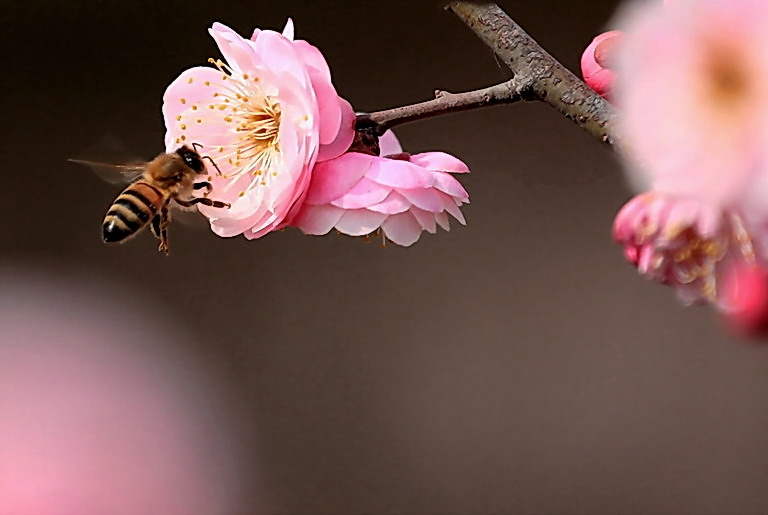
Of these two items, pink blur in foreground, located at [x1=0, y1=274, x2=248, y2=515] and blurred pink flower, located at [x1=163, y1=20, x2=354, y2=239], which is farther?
pink blur in foreground, located at [x1=0, y1=274, x2=248, y2=515]

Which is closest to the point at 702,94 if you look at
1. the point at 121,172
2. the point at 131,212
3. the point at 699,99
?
the point at 699,99

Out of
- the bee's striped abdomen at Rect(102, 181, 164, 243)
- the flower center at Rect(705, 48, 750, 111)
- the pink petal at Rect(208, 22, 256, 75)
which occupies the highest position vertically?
Result: the bee's striped abdomen at Rect(102, 181, 164, 243)

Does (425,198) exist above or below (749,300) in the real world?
above

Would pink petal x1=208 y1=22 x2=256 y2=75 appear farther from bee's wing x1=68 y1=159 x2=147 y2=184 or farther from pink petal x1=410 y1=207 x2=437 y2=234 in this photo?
bee's wing x1=68 y1=159 x2=147 y2=184

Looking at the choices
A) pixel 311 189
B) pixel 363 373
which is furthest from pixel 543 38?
pixel 311 189

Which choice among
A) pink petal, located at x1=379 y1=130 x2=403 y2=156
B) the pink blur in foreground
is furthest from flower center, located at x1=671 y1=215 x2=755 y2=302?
the pink blur in foreground

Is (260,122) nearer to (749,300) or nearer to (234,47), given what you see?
(234,47)

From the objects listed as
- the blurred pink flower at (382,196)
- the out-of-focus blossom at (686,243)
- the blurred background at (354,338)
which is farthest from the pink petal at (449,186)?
the blurred background at (354,338)

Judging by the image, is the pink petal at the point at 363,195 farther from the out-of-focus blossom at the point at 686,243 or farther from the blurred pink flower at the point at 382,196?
the out-of-focus blossom at the point at 686,243
